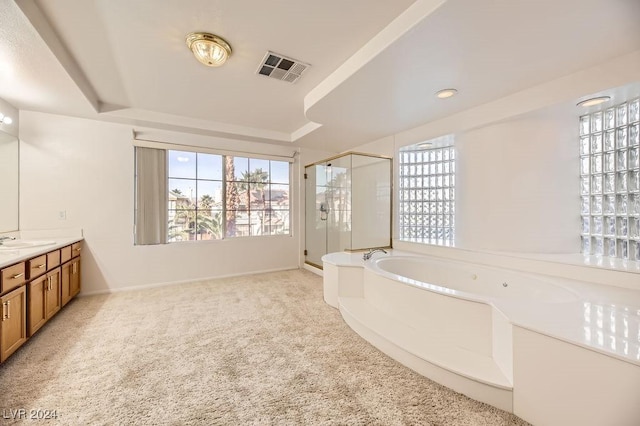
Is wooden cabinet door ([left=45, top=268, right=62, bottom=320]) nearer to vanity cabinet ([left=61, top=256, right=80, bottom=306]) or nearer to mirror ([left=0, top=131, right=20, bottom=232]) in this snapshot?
vanity cabinet ([left=61, top=256, right=80, bottom=306])

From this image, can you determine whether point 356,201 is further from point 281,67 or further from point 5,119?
point 5,119

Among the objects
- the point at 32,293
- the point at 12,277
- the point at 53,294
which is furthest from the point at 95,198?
the point at 12,277

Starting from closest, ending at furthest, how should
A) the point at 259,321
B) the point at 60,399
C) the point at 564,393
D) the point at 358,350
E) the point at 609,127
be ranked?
1. the point at 564,393
2. the point at 60,399
3. the point at 358,350
4. the point at 609,127
5. the point at 259,321

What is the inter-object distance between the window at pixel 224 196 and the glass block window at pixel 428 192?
2.07 metres

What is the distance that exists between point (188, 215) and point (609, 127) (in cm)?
487

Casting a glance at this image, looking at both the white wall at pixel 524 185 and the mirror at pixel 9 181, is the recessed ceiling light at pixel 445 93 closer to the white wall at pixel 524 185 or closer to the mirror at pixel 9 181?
the white wall at pixel 524 185

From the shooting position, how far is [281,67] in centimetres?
219

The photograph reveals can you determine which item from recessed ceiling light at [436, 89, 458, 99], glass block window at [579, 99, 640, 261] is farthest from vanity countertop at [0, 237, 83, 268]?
glass block window at [579, 99, 640, 261]

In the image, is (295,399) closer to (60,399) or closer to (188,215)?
(60,399)

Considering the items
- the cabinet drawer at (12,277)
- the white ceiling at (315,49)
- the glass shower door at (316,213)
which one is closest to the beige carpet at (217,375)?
the cabinet drawer at (12,277)

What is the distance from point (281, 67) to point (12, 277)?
2.60 meters

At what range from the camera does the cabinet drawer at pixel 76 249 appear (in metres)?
2.82

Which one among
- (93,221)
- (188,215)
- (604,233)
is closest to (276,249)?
(188,215)

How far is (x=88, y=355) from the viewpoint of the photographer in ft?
6.09
